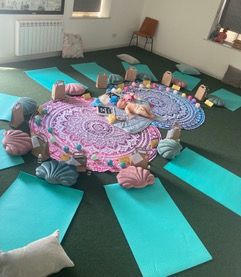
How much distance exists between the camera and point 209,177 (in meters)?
2.87

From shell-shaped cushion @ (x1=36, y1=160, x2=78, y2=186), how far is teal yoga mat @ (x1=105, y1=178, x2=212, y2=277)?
33cm

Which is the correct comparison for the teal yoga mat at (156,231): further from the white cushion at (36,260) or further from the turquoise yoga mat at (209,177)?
the white cushion at (36,260)

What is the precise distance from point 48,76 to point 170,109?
1.77 m

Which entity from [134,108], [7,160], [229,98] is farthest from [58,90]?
[229,98]

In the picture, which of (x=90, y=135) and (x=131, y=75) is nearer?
(x=90, y=135)

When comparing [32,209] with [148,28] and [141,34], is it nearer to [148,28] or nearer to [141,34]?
[141,34]

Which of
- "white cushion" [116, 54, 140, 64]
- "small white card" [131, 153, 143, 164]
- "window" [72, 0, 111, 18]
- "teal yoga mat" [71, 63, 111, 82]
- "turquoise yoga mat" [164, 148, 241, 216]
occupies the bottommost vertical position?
"turquoise yoga mat" [164, 148, 241, 216]

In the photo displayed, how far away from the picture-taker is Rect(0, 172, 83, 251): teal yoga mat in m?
1.95

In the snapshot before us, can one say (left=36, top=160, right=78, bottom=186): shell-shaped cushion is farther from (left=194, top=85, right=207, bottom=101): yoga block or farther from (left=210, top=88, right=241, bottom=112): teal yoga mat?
(left=210, top=88, right=241, bottom=112): teal yoga mat

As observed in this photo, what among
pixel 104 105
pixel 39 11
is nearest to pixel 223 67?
pixel 104 105

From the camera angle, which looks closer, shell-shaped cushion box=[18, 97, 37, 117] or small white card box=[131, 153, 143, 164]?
small white card box=[131, 153, 143, 164]

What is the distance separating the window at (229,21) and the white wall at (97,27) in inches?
62.3

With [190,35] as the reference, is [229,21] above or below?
above

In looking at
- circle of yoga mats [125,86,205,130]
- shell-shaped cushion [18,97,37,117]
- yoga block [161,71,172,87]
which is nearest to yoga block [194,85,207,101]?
circle of yoga mats [125,86,205,130]
